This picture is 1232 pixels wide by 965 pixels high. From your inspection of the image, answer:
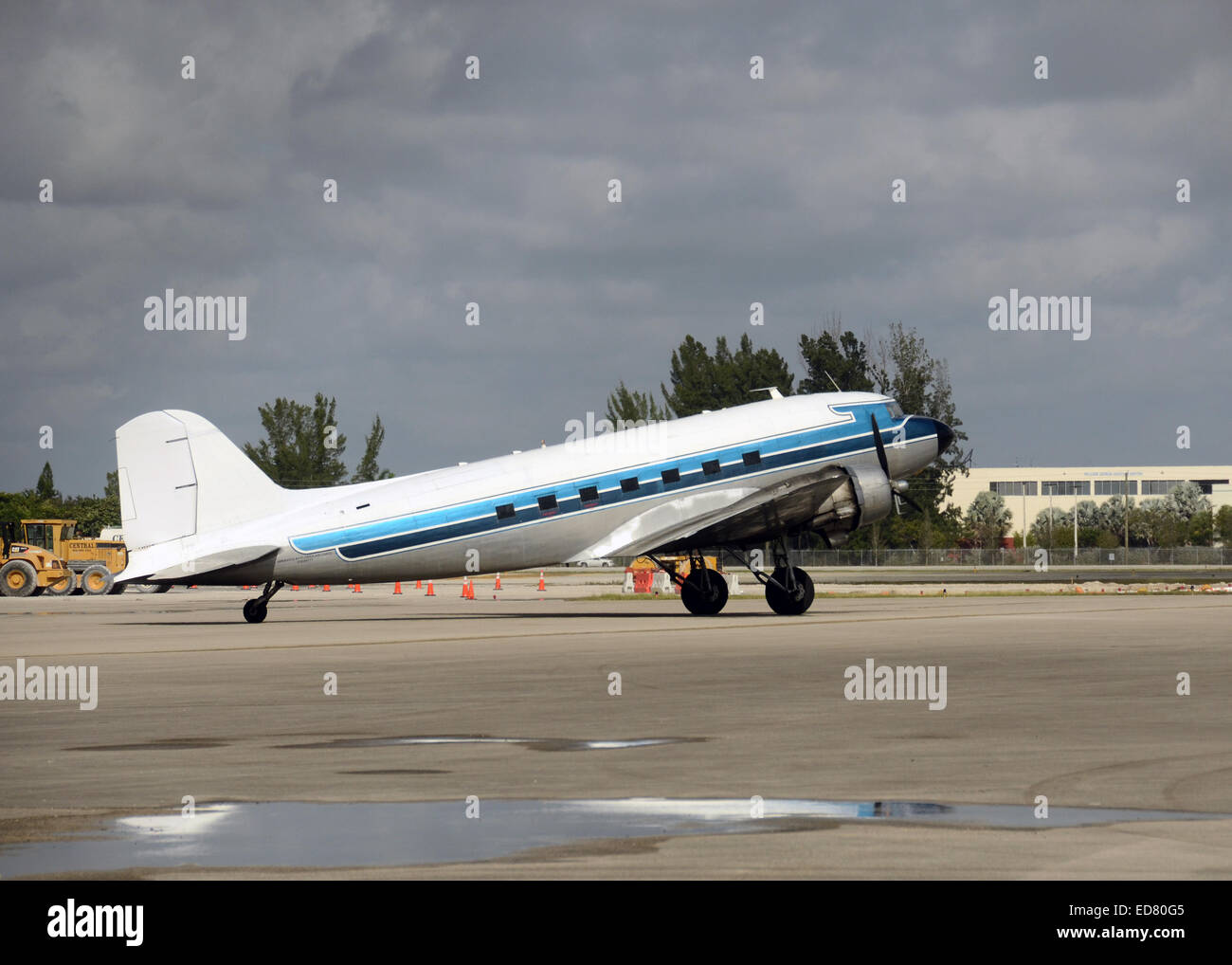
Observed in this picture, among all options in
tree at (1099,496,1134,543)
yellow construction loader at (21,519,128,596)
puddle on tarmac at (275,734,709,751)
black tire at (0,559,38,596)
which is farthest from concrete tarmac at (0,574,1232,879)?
tree at (1099,496,1134,543)

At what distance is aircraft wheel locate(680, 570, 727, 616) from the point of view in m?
40.6

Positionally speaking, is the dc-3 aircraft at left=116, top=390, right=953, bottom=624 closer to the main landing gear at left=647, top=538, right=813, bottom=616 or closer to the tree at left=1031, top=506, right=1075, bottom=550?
the main landing gear at left=647, top=538, right=813, bottom=616

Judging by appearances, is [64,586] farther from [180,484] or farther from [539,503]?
[539,503]

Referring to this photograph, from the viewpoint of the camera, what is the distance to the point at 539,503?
38.6 metres

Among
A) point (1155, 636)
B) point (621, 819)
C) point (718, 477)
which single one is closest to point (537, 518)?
point (718, 477)

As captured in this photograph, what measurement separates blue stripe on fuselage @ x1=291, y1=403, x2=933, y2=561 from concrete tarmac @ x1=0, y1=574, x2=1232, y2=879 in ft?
14.4

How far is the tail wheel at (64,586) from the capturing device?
221 ft

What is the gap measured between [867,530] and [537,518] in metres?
93.3

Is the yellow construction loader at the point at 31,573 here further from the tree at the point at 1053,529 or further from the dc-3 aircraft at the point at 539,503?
the tree at the point at 1053,529

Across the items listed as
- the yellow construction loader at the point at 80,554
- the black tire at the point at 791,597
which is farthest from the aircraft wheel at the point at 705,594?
the yellow construction loader at the point at 80,554

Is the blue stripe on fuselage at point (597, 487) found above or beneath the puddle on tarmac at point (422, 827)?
above

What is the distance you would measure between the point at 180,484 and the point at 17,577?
1286 inches

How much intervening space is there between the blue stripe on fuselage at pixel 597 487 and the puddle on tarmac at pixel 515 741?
2151cm

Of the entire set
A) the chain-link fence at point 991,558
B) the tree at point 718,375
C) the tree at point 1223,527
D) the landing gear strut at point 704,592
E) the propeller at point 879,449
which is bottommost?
the chain-link fence at point 991,558
